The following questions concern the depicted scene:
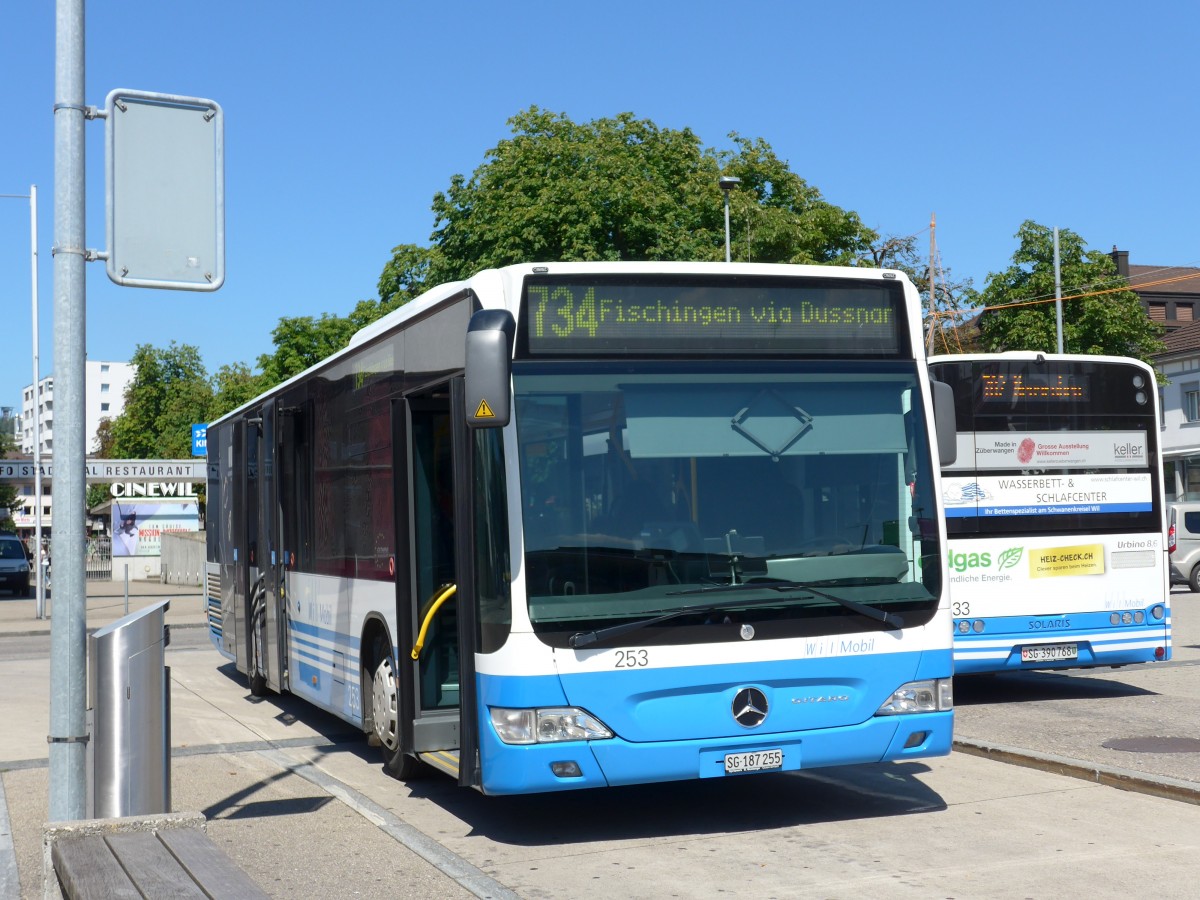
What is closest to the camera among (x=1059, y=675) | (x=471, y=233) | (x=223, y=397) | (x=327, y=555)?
(x=327, y=555)

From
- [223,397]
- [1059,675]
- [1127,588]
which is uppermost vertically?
[223,397]

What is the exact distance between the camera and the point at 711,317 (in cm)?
794

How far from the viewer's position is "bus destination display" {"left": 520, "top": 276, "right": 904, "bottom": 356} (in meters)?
7.69

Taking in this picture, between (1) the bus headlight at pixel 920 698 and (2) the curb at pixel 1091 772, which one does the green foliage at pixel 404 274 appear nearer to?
(2) the curb at pixel 1091 772

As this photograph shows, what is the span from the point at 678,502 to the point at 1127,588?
7.05 meters

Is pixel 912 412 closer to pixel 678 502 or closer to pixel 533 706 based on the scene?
pixel 678 502

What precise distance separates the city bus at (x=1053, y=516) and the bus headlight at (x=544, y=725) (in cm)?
609

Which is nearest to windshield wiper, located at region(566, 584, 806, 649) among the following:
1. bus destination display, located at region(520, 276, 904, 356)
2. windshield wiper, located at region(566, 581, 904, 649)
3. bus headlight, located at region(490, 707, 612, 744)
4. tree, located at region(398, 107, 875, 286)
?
windshield wiper, located at region(566, 581, 904, 649)

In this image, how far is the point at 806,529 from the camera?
772 centimetres

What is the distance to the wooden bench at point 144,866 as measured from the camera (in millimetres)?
5113

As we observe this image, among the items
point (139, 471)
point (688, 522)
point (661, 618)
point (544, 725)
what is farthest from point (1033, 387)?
point (139, 471)

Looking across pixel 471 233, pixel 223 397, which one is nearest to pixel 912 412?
pixel 471 233

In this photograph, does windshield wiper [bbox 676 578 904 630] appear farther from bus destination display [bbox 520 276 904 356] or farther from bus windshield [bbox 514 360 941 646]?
bus destination display [bbox 520 276 904 356]

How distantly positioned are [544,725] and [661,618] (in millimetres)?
787
